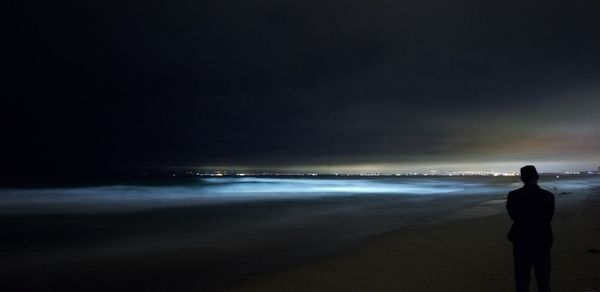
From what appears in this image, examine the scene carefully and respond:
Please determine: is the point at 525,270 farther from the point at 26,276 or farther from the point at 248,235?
the point at 248,235

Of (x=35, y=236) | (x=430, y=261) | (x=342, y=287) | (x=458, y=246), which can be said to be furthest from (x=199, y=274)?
(x=35, y=236)

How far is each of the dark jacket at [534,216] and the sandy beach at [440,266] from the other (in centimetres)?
227

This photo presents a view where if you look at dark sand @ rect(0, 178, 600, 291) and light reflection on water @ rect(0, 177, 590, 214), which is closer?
dark sand @ rect(0, 178, 600, 291)

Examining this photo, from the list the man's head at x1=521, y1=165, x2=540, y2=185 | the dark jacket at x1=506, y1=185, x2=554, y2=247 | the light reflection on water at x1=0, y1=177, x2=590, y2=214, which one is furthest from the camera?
the light reflection on water at x1=0, y1=177, x2=590, y2=214

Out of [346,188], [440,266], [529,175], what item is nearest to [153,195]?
[346,188]

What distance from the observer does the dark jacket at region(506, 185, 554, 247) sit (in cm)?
536

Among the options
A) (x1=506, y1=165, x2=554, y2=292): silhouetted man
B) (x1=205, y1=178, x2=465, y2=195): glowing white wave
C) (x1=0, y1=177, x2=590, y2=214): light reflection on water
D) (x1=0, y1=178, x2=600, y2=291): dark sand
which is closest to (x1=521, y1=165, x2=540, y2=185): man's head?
(x1=506, y1=165, x2=554, y2=292): silhouetted man

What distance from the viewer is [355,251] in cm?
1216

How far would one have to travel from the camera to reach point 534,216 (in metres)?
5.38

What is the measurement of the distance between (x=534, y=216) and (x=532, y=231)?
0.19 meters

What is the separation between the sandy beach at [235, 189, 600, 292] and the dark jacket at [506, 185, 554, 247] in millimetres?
2273

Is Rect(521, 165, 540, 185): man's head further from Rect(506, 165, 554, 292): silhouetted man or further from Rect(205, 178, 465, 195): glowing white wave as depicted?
Rect(205, 178, 465, 195): glowing white wave

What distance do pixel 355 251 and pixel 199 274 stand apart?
14.5 feet

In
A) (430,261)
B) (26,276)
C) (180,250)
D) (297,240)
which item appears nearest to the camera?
(430,261)
